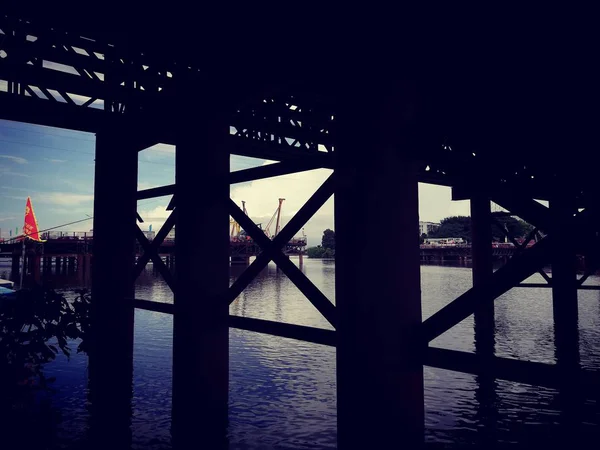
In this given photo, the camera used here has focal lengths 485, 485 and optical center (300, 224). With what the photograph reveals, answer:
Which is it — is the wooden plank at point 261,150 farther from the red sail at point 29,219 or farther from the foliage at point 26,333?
the red sail at point 29,219

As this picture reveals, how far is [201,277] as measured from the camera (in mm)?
6965

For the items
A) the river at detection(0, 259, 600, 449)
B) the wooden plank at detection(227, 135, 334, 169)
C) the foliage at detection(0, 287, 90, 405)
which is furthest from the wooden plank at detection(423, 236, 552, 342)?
the wooden plank at detection(227, 135, 334, 169)

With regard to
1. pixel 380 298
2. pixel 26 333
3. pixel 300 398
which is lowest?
pixel 300 398

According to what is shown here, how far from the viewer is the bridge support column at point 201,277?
6.89m

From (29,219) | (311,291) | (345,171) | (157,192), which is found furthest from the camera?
(29,219)

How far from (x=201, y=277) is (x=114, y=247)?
3.33 meters

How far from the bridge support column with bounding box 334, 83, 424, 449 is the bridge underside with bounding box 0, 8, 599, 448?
0.04 ft

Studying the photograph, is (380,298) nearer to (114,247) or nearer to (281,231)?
(281,231)

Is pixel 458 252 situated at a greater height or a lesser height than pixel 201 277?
greater

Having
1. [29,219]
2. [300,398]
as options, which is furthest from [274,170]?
[29,219]

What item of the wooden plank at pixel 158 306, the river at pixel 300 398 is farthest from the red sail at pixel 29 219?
the wooden plank at pixel 158 306

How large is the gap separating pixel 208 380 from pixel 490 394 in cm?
→ 727

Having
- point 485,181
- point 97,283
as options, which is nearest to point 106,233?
point 97,283

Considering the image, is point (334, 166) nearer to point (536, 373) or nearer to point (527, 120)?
point (527, 120)
